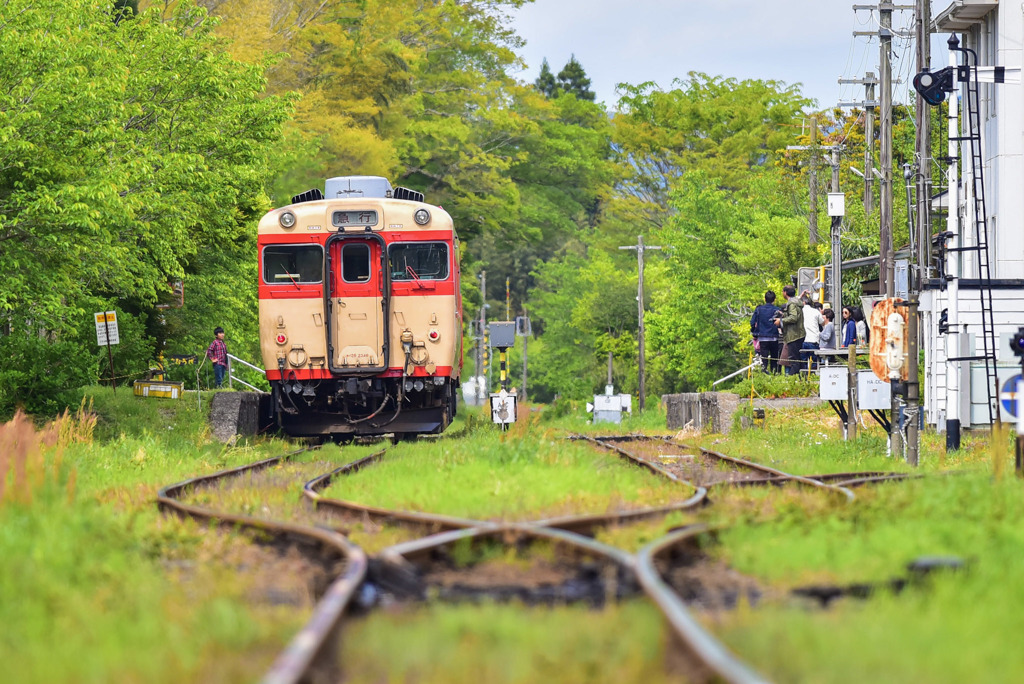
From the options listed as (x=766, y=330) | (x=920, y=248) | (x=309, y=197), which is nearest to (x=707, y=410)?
(x=766, y=330)

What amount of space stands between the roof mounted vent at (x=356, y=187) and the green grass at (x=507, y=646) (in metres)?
16.0

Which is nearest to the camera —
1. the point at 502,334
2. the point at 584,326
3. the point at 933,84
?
the point at 933,84

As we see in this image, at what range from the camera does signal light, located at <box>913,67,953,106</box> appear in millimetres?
19203

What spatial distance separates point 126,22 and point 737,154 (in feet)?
145

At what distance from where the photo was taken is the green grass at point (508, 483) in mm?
9477

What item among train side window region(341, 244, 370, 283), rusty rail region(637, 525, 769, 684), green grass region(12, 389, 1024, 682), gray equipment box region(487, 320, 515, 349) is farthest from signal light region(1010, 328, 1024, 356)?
gray equipment box region(487, 320, 515, 349)

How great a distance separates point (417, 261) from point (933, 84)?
A: 8259 mm

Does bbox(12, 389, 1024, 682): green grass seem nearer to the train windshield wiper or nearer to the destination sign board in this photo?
the train windshield wiper

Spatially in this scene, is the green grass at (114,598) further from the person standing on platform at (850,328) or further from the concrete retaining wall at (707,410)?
the person standing on platform at (850,328)

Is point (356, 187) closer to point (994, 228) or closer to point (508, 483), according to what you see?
point (508, 483)

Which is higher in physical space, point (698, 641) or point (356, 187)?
point (356, 187)

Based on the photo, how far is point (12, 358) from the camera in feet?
65.6

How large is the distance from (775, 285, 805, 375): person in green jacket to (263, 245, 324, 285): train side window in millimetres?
9650

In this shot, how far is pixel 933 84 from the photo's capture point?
64.6 feet
